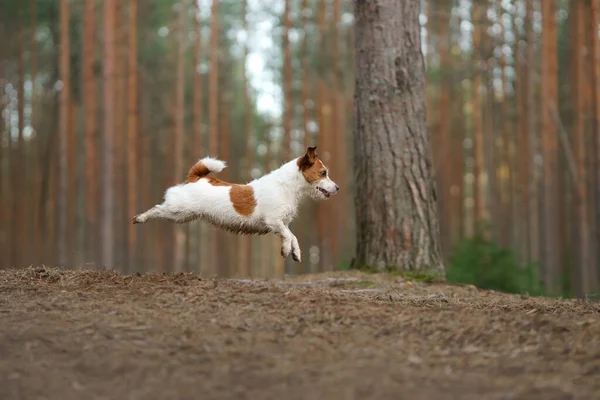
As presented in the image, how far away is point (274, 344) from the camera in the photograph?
439cm

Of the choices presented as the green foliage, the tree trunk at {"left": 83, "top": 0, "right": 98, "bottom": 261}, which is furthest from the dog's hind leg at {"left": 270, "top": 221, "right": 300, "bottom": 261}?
the tree trunk at {"left": 83, "top": 0, "right": 98, "bottom": 261}

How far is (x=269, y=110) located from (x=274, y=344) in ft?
109

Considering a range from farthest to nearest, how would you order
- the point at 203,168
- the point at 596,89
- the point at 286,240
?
the point at 596,89, the point at 203,168, the point at 286,240

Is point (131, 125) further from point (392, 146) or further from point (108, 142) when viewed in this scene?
point (392, 146)

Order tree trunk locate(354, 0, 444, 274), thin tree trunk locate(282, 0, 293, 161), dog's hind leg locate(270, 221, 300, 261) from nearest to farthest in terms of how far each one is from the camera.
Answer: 1. dog's hind leg locate(270, 221, 300, 261)
2. tree trunk locate(354, 0, 444, 274)
3. thin tree trunk locate(282, 0, 293, 161)

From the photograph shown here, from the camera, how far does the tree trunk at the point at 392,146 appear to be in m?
8.17

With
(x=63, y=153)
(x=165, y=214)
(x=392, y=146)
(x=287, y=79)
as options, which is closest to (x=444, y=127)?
(x=287, y=79)

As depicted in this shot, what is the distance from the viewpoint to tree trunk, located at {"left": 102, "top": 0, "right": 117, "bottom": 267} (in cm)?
1648

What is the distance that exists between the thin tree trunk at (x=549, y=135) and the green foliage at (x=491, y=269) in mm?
6532

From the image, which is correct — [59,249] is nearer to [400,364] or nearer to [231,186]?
[231,186]

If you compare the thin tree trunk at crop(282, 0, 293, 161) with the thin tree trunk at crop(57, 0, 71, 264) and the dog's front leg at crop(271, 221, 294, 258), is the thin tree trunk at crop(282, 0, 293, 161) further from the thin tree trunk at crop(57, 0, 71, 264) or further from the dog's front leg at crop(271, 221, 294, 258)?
the dog's front leg at crop(271, 221, 294, 258)

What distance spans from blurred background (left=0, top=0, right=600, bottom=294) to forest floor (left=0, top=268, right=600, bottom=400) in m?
11.4

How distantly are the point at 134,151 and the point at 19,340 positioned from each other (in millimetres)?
17946

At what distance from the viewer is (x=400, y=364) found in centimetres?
400
